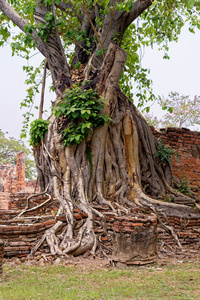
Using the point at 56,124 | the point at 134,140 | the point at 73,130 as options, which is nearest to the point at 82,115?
the point at 73,130

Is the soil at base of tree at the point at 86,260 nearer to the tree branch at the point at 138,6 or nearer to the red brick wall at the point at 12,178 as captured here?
the tree branch at the point at 138,6

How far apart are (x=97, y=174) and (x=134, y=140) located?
1419 millimetres

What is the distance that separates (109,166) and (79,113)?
139 cm

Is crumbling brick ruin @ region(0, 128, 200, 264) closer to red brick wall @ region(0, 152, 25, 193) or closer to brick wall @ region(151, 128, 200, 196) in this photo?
brick wall @ region(151, 128, 200, 196)

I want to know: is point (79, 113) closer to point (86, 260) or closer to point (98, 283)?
point (86, 260)

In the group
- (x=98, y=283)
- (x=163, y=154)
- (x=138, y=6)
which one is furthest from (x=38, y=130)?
(x=98, y=283)

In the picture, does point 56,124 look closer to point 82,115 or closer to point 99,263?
point 82,115

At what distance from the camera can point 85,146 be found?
770 centimetres

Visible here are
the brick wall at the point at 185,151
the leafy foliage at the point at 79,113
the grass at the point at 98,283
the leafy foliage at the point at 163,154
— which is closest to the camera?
the grass at the point at 98,283

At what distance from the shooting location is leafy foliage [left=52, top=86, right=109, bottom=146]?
7.26 meters

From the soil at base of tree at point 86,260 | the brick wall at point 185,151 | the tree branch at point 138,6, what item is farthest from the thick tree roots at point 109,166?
the brick wall at point 185,151

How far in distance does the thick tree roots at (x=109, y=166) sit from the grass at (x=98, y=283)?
5.91ft

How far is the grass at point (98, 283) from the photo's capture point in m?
3.61

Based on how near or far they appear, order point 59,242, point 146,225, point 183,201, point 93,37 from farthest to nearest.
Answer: point 93,37 → point 183,201 → point 59,242 → point 146,225
